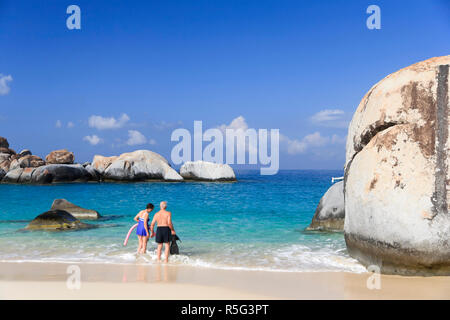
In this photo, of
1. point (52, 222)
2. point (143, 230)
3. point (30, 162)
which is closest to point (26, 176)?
point (30, 162)

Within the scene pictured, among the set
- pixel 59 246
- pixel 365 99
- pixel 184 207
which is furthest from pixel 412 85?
pixel 184 207

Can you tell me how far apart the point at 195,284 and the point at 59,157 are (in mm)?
49838

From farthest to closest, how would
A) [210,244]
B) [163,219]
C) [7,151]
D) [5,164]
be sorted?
[7,151], [5,164], [210,244], [163,219]

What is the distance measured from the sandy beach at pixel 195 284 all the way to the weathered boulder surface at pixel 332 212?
245 inches

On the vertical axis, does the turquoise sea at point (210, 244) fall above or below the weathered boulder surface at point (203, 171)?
below

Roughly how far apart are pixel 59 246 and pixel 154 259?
3.41 metres

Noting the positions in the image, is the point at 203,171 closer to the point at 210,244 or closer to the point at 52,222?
the point at 52,222

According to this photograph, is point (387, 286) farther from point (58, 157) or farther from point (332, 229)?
point (58, 157)

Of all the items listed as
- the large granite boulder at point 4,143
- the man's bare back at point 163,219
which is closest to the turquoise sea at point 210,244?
Result: the man's bare back at point 163,219

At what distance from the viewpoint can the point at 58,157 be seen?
2041 inches

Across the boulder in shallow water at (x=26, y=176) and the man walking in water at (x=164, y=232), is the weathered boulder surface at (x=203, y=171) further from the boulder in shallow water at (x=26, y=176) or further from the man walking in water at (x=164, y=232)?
the man walking in water at (x=164, y=232)

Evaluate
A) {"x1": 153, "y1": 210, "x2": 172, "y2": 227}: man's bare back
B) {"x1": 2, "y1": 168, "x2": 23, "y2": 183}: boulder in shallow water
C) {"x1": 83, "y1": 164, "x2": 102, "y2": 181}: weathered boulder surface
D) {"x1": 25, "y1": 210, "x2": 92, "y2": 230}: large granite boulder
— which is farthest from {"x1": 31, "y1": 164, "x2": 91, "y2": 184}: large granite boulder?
{"x1": 153, "y1": 210, "x2": 172, "y2": 227}: man's bare back

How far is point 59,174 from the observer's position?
148 feet

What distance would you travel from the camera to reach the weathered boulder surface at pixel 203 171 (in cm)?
5075
